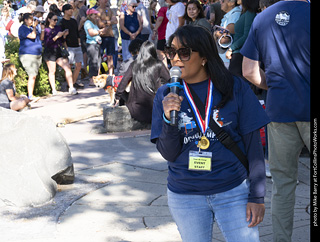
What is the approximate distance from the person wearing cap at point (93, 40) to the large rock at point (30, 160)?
8511 mm

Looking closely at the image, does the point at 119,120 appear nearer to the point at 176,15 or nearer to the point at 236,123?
the point at 176,15

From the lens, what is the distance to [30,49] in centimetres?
1328

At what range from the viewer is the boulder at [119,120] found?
376 inches

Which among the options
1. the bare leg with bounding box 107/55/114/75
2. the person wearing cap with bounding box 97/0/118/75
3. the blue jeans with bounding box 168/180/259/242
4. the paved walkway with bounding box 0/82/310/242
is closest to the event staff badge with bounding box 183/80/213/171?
the blue jeans with bounding box 168/180/259/242

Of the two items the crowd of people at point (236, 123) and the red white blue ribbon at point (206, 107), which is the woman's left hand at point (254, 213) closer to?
the crowd of people at point (236, 123)

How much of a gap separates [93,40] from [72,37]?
0.64 m

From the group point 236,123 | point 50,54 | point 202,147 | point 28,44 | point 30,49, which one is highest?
point 236,123

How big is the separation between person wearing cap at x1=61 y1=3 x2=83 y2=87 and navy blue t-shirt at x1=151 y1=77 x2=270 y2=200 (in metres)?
11.7

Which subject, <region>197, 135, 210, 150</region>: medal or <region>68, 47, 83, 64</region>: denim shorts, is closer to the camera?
<region>197, 135, 210, 150</region>: medal

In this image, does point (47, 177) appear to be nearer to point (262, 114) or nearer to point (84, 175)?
point (84, 175)

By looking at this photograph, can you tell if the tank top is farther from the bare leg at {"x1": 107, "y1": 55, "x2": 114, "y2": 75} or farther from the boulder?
the boulder

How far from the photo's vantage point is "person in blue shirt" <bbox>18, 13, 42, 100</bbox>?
13125 millimetres

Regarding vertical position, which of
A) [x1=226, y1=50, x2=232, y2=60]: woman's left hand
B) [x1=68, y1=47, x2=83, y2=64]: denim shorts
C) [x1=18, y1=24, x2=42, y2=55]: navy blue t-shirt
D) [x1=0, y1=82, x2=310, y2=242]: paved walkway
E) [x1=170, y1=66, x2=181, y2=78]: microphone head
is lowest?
[x1=0, y1=82, x2=310, y2=242]: paved walkway

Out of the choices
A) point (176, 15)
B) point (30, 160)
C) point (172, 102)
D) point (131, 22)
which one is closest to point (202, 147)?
point (172, 102)
